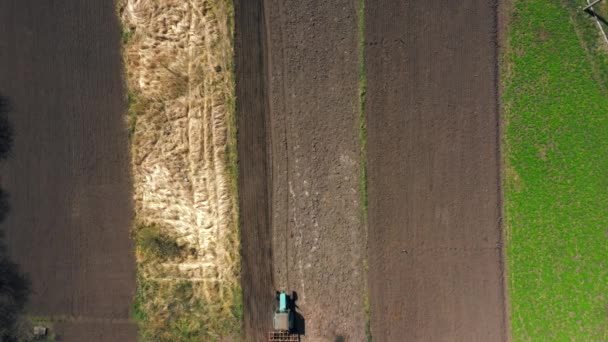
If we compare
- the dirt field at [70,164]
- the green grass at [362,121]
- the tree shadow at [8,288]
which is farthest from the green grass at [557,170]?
the tree shadow at [8,288]

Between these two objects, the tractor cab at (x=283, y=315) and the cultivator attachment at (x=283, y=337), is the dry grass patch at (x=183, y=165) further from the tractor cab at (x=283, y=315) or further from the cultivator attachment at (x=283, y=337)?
the tractor cab at (x=283, y=315)

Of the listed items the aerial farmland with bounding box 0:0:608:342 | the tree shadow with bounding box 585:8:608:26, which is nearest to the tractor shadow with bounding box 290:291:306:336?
the aerial farmland with bounding box 0:0:608:342

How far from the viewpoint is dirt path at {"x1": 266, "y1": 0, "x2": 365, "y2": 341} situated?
31.2ft

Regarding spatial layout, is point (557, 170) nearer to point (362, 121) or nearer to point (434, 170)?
point (434, 170)

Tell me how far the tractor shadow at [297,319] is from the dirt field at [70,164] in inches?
160

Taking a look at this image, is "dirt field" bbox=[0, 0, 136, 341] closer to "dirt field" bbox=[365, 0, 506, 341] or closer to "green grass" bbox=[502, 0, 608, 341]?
"dirt field" bbox=[365, 0, 506, 341]

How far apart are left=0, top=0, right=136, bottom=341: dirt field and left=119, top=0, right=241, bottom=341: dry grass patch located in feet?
1.48

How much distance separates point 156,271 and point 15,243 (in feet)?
12.0

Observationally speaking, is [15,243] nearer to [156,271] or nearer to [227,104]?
[156,271]

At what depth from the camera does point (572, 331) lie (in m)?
9.55

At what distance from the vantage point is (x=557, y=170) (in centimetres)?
949

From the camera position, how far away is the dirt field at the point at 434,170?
31.0 feet

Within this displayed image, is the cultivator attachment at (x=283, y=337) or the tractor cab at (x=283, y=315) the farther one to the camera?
the cultivator attachment at (x=283, y=337)

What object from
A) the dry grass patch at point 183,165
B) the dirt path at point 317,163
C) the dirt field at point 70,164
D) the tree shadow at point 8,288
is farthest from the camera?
the tree shadow at point 8,288
